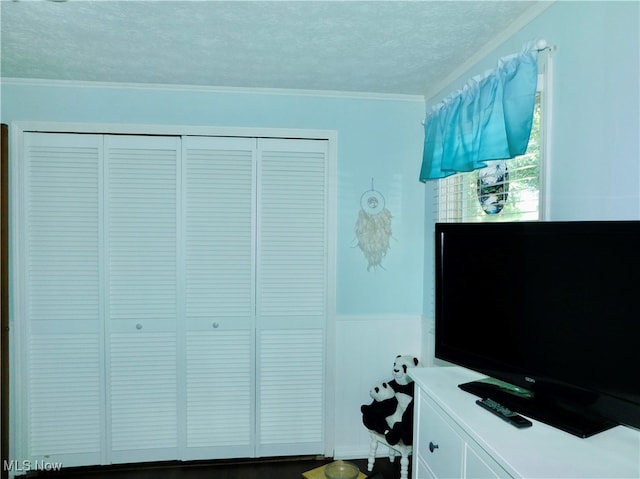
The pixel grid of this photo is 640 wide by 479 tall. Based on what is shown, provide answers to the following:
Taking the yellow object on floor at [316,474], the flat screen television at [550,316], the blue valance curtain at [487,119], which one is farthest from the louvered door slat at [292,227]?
the flat screen television at [550,316]

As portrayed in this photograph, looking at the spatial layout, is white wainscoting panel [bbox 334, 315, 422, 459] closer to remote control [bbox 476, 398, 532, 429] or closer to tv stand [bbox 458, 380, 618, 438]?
tv stand [bbox 458, 380, 618, 438]

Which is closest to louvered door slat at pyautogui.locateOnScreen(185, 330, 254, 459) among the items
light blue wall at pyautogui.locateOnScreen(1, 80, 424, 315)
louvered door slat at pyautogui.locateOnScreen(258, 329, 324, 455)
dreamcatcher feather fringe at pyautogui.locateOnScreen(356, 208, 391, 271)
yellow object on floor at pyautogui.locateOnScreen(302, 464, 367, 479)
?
louvered door slat at pyautogui.locateOnScreen(258, 329, 324, 455)

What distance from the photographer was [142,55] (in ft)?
7.18

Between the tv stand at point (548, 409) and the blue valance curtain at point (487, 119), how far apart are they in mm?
899

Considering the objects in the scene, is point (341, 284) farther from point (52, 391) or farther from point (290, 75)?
point (52, 391)

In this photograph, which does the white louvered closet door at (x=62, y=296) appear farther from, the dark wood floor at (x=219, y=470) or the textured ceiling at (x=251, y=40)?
the textured ceiling at (x=251, y=40)

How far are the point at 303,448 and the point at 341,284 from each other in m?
1.15

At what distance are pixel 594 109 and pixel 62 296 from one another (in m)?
2.96

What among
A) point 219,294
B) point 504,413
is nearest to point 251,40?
point 219,294

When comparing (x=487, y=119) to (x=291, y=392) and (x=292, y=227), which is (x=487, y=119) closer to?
(x=292, y=227)

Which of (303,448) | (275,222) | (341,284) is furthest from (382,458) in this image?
(275,222)

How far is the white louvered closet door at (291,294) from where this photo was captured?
9.01 feet

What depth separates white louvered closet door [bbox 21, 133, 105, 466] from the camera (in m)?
2.60

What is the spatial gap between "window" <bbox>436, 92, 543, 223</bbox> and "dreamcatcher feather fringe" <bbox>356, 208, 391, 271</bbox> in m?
0.36
